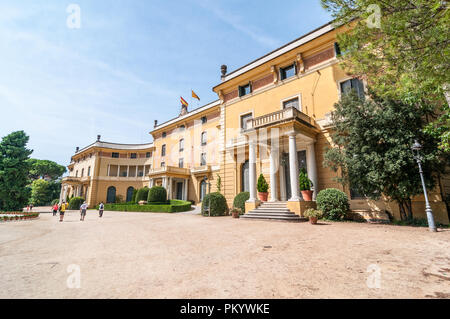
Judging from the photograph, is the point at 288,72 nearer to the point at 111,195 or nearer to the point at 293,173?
the point at 293,173

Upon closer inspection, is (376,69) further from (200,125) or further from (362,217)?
(200,125)

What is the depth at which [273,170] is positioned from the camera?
13789 mm

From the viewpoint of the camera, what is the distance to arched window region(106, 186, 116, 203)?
130 ft

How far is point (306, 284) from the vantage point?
3086mm

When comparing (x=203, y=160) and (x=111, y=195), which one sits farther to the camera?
(x=111, y=195)

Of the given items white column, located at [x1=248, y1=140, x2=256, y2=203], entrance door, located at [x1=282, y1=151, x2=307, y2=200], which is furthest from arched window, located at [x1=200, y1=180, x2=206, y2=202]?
entrance door, located at [x1=282, y1=151, x2=307, y2=200]

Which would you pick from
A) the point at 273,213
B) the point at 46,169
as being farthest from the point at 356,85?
the point at 46,169

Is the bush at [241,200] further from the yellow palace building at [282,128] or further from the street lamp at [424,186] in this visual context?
the street lamp at [424,186]

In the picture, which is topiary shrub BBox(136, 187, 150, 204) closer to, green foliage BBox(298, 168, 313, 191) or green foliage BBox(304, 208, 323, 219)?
green foliage BBox(298, 168, 313, 191)

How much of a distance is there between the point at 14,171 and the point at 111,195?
2033cm

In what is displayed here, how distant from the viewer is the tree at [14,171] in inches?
790

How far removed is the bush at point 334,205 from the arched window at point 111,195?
3958cm
